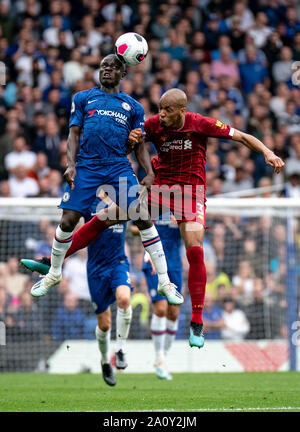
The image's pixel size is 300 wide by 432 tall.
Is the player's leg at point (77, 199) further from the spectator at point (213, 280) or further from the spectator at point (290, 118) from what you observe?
the spectator at point (290, 118)

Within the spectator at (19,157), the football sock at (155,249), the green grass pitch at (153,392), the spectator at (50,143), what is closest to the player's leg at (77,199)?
the football sock at (155,249)

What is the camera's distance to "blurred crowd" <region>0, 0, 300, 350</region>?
1494 centimetres

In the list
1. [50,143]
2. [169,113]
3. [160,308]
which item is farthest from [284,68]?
[169,113]

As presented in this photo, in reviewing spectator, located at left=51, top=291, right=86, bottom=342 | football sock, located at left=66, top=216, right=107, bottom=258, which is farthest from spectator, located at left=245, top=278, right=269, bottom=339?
football sock, located at left=66, top=216, right=107, bottom=258

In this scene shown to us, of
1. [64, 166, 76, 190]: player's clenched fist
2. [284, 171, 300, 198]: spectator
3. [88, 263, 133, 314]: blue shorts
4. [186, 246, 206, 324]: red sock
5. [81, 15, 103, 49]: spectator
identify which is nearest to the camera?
[64, 166, 76, 190]: player's clenched fist

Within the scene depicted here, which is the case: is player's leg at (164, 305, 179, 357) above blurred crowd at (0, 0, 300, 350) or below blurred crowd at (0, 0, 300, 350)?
below

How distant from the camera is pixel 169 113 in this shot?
9.50 m

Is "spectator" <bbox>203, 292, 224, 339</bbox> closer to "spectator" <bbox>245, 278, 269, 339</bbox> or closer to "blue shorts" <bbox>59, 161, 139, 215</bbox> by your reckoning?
"spectator" <bbox>245, 278, 269, 339</bbox>

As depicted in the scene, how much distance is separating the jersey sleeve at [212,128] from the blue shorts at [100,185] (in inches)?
36.2

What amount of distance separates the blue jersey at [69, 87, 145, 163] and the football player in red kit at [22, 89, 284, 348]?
0.69 ft

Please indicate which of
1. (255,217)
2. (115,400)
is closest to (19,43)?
(255,217)

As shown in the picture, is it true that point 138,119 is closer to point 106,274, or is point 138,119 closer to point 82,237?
point 82,237

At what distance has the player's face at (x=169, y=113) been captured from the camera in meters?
9.48

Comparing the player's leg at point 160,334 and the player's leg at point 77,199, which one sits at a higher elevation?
the player's leg at point 77,199
